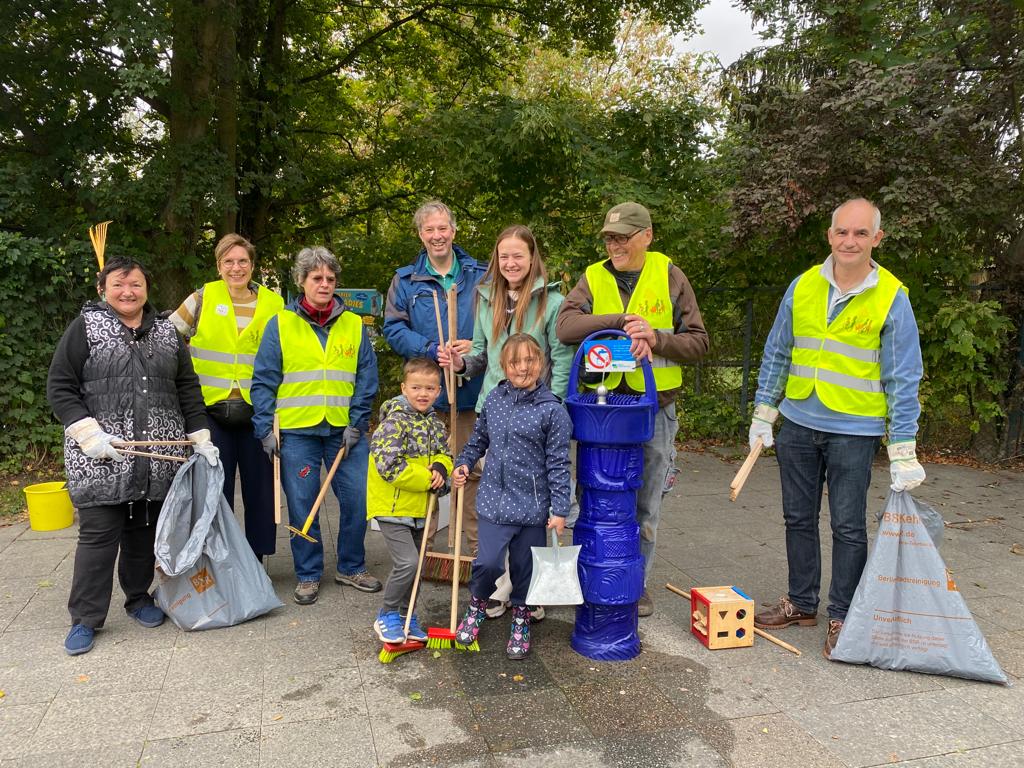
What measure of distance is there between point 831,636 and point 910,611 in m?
0.37

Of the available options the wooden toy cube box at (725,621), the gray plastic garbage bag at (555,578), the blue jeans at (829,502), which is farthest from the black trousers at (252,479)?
the blue jeans at (829,502)

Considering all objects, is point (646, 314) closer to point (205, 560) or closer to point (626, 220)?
point (626, 220)

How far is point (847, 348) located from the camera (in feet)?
10.4

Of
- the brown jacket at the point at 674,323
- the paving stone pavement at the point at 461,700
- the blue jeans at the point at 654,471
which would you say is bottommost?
the paving stone pavement at the point at 461,700

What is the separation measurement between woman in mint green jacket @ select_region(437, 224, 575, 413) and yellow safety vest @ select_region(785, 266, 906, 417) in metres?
1.09

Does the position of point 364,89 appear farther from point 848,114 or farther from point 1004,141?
point 1004,141

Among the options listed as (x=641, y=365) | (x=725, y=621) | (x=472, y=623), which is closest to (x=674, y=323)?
(x=641, y=365)

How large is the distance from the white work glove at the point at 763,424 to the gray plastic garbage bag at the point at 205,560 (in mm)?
2505

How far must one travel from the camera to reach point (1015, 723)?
271 cm

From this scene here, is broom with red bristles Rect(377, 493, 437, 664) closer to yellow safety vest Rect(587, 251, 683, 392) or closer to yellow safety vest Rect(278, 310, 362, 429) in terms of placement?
yellow safety vest Rect(278, 310, 362, 429)

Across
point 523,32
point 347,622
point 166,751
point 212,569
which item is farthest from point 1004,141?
point 166,751

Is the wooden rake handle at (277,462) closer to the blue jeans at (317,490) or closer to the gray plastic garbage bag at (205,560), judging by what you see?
the blue jeans at (317,490)

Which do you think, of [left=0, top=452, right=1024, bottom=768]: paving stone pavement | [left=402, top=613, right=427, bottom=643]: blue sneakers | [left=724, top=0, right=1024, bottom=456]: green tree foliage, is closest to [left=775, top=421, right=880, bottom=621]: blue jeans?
[left=0, top=452, right=1024, bottom=768]: paving stone pavement

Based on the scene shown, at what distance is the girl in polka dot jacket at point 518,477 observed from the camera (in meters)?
3.11
